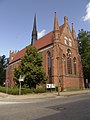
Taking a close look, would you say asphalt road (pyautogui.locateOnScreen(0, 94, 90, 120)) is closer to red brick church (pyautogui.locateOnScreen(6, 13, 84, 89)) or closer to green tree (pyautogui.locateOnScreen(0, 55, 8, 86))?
red brick church (pyautogui.locateOnScreen(6, 13, 84, 89))

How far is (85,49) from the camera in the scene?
A: 4822 cm

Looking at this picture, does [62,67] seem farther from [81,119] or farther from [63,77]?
[81,119]

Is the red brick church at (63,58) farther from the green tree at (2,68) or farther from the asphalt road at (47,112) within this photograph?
the green tree at (2,68)

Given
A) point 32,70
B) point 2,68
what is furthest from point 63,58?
point 2,68

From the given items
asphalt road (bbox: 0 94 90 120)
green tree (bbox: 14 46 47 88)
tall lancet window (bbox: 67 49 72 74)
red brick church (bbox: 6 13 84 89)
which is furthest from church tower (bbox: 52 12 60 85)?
asphalt road (bbox: 0 94 90 120)

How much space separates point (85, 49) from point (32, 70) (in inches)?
940

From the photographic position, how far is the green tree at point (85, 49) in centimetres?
4537

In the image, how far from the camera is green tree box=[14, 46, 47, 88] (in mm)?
30094

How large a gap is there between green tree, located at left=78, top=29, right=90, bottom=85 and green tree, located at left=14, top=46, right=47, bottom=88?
18168 millimetres

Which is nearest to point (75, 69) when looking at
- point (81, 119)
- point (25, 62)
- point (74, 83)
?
point (74, 83)

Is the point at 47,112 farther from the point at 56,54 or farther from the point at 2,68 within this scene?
the point at 2,68

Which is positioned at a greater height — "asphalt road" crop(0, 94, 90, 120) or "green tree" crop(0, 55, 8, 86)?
"green tree" crop(0, 55, 8, 86)

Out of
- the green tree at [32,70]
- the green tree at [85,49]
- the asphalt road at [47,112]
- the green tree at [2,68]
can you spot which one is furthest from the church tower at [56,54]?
the green tree at [2,68]

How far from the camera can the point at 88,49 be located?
156 feet
